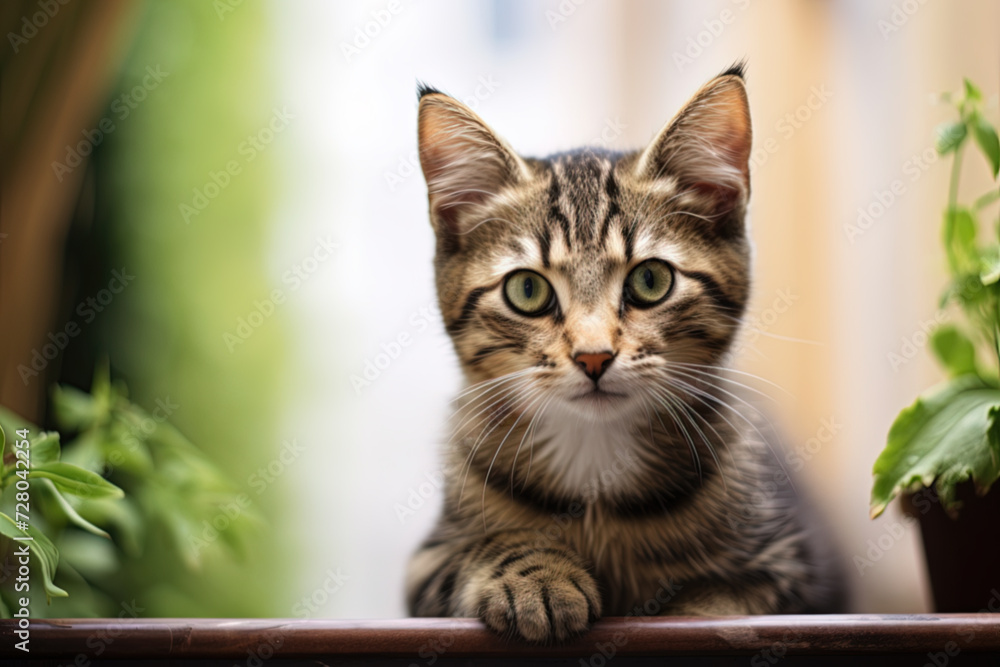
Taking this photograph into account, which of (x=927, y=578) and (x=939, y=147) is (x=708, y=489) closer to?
(x=927, y=578)

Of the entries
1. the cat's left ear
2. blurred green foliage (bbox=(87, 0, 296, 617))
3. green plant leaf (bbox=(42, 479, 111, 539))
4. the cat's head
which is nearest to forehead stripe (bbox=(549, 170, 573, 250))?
the cat's head

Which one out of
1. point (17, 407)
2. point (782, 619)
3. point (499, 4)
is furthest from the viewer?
point (499, 4)

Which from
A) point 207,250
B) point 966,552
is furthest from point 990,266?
point 207,250

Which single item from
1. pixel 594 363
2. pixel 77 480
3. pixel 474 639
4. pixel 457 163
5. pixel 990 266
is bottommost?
pixel 474 639

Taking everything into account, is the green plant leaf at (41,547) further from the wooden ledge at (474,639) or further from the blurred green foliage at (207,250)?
the blurred green foliage at (207,250)

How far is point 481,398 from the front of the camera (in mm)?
906

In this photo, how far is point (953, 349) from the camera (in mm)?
894

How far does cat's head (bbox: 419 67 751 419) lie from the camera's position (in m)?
0.77

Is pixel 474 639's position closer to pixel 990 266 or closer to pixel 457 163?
pixel 457 163

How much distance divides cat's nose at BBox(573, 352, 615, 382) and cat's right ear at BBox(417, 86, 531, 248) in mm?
284

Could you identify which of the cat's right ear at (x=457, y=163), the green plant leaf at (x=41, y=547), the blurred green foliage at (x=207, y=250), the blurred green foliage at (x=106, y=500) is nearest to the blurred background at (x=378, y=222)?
the blurred green foliage at (x=207, y=250)

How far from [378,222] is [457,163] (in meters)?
0.49

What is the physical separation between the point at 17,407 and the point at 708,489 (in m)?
1.08

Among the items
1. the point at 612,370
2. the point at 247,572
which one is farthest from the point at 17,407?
the point at 612,370
